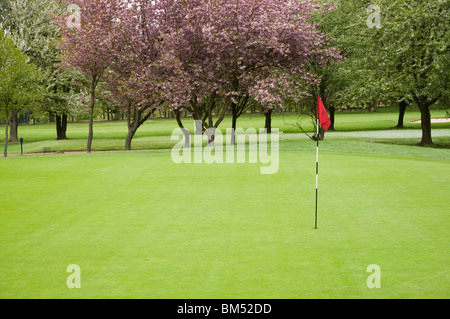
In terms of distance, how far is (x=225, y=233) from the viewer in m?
10.4

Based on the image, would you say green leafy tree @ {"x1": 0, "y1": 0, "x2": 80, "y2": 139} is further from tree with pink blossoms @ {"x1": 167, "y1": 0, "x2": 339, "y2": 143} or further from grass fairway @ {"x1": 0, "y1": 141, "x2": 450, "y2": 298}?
grass fairway @ {"x1": 0, "y1": 141, "x2": 450, "y2": 298}

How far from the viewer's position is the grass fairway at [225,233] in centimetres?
723

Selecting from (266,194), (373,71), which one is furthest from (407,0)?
(266,194)

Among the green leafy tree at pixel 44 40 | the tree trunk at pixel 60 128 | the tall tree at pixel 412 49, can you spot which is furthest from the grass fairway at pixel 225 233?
the tree trunk at pixel 60 128

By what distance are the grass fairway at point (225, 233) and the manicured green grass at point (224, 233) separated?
30 millimetres

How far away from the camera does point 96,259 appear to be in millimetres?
8625

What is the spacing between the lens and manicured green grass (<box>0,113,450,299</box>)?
7.24m

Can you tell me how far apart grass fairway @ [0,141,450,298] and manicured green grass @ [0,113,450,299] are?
0.03 metres

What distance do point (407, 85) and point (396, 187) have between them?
70.9ft

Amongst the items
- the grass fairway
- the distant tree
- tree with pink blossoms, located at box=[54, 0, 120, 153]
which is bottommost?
the grass fairway

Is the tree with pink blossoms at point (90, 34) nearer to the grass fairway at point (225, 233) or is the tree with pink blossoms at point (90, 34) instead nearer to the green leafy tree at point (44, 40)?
the green leafy tree at point (44, 40)

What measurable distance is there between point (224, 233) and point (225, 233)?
2cm

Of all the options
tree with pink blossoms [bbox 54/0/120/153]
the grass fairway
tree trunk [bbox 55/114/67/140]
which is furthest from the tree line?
tree trunk [bbox 55/114/67/140]

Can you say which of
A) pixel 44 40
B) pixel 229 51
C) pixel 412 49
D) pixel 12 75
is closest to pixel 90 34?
pixel 12 75
